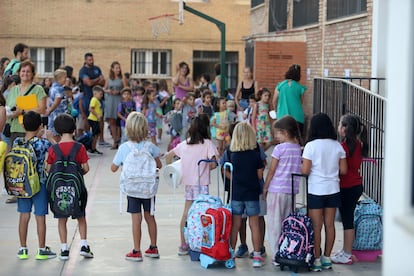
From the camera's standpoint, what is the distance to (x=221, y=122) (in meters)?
15.9

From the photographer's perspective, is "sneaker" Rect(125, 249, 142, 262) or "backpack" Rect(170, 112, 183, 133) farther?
"backpack" Rect(170, 112, 183, 133)

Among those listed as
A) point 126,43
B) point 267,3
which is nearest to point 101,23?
point 126,43

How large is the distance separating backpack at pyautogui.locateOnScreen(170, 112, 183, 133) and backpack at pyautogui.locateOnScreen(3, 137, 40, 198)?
7.98 metres

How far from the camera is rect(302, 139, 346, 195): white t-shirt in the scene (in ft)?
27.1

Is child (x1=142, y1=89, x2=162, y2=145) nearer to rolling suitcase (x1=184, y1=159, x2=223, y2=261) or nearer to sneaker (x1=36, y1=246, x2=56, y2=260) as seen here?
sneaker (x1=36, y1=246, x2=56, y2=260)

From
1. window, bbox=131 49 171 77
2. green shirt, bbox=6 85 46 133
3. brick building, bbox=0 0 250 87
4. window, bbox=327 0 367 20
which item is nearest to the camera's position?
green shirt, bbox=6 85 46 133

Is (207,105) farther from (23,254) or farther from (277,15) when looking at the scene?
(23,254)

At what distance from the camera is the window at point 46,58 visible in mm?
34031

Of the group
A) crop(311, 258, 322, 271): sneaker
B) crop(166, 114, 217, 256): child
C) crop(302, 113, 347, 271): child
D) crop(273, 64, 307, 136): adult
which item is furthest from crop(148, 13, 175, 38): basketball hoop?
crop(311, 258, 322, 271): sneaker

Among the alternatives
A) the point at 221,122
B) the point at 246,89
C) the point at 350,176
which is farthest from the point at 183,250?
the point at 246,89

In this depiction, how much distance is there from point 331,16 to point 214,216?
10.3 meters

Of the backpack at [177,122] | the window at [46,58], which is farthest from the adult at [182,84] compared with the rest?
the window at [46,58]

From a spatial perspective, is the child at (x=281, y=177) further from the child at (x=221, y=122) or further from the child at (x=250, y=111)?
the child at (x=221, y=122)

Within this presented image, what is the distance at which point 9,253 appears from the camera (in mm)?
9156
